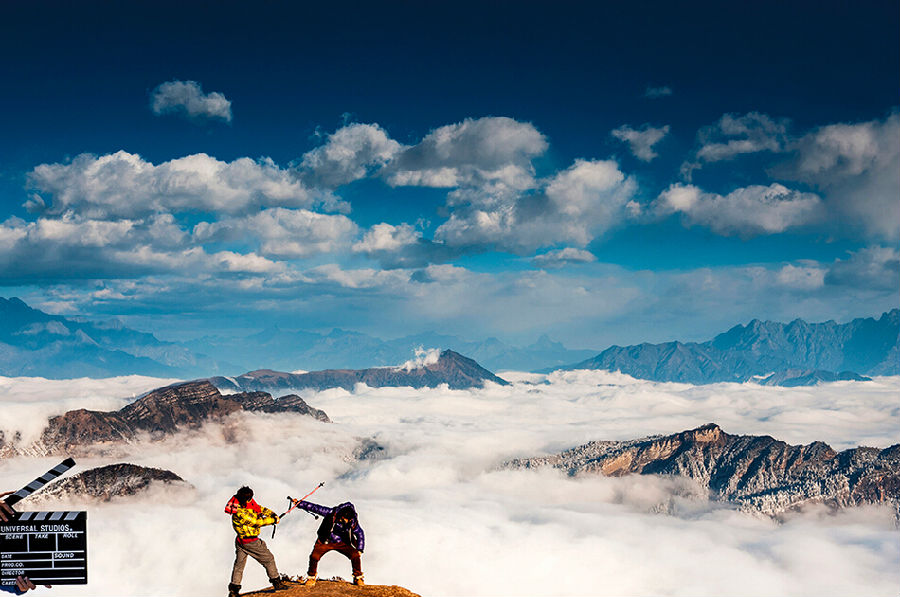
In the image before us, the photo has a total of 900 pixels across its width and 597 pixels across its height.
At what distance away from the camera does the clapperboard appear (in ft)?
75.8

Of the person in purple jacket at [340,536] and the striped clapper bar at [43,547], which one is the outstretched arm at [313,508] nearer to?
the person in purple jacket at [340,536]

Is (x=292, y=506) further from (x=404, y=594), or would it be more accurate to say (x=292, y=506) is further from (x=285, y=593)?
(x=404, y=594)

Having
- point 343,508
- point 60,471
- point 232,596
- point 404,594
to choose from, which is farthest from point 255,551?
point 60,471

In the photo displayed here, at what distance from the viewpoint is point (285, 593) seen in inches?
1242

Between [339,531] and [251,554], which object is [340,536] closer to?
[339,531]

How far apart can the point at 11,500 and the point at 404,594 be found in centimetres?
1880

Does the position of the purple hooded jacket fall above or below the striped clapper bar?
below

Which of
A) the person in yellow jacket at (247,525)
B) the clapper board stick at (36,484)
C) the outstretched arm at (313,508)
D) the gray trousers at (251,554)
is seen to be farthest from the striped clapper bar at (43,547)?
the outstretched arm at (313,508)

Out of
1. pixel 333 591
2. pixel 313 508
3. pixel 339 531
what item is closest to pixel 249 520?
pixel 313 508

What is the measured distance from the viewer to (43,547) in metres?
23.2

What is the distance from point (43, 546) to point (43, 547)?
37 mm

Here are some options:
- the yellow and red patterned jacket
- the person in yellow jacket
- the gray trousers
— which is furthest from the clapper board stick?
the gray trousers

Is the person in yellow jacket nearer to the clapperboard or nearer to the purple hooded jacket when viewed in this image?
the purple hooded jacket

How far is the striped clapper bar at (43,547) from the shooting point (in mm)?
23094
